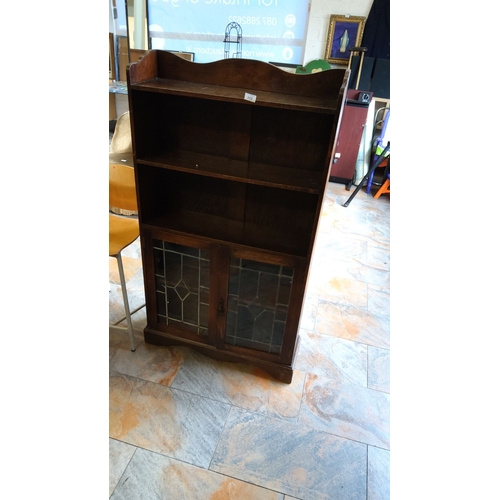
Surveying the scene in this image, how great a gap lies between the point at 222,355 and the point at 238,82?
4.66 ft

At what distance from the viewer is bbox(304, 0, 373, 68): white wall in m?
4.43

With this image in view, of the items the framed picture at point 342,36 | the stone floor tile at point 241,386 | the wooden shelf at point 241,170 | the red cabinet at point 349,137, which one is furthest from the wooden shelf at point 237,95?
the framed picture at point 342,36

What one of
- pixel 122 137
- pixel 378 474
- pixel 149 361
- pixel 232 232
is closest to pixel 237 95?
pixel 232 232

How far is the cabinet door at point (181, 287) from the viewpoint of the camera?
6.27 feet

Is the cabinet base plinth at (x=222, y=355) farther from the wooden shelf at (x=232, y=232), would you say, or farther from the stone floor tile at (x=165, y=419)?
the wooden shelf at (x=232, y=232)

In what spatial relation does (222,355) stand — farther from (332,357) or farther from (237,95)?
(237,95)

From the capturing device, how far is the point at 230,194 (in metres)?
1.90

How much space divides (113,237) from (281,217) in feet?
2.99

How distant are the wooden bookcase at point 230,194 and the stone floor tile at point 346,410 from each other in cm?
21
